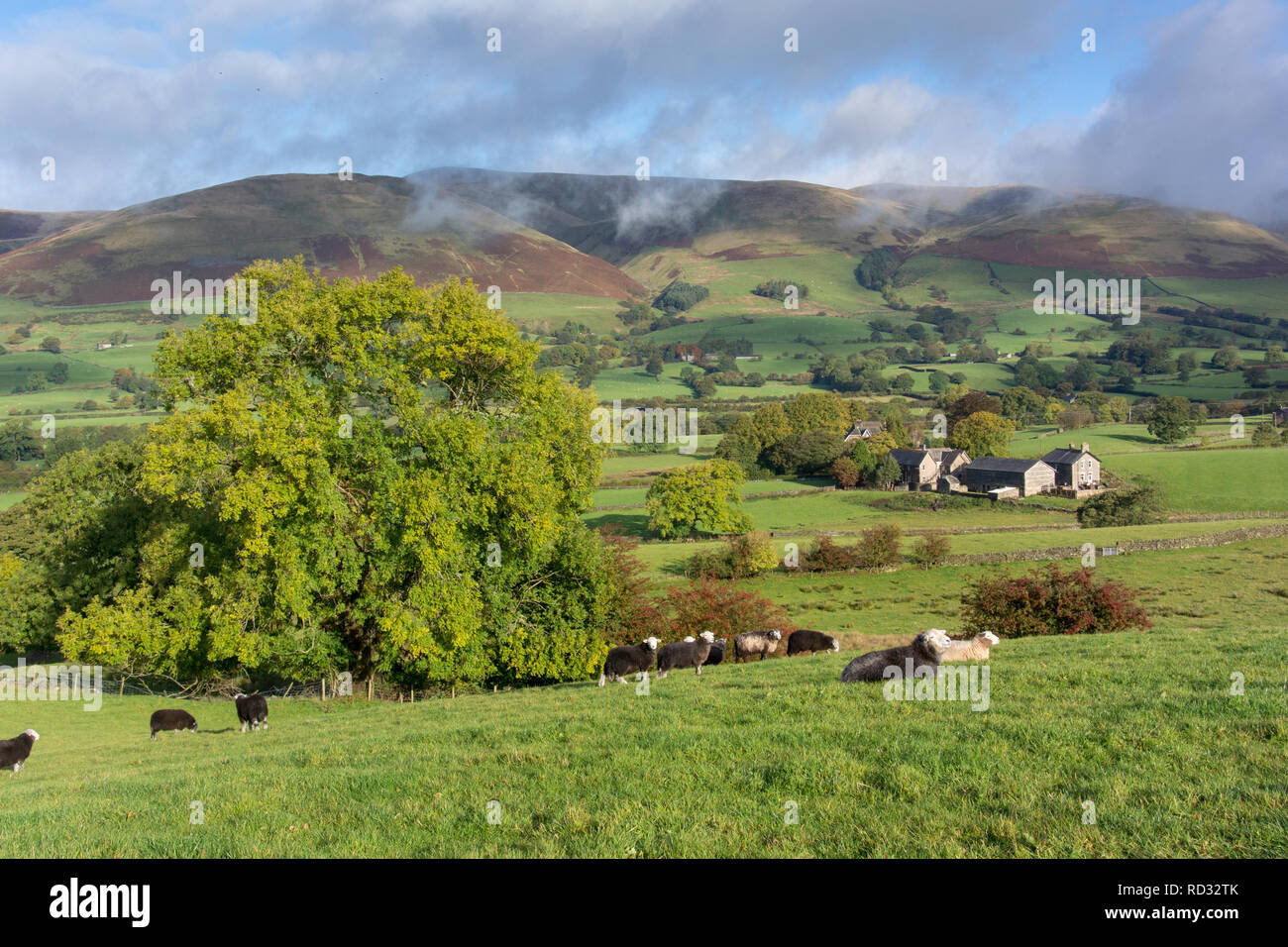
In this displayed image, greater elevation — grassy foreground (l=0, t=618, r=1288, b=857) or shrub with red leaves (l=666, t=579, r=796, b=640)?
grassy foreground (l=0, t=618, r=1288, b=857)

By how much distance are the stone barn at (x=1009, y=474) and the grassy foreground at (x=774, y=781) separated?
10251 cm

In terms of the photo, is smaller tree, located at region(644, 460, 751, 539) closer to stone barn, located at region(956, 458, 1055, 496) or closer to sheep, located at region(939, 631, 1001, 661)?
stone barn, located at region(956, 458, 1055, 496)

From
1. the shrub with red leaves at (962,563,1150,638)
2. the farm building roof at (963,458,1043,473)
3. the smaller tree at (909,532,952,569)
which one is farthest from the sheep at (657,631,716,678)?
the farm building roof at (963,458,1043,473)

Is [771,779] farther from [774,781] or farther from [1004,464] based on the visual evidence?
[1004,464]

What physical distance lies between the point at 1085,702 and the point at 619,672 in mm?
13421

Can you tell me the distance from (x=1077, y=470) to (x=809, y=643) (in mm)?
96945

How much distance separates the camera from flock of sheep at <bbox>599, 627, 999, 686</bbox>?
52.0ft

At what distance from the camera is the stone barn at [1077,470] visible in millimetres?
109812

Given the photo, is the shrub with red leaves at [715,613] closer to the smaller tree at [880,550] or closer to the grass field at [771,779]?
the grass field at [771,779]

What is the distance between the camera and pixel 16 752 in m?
17.9

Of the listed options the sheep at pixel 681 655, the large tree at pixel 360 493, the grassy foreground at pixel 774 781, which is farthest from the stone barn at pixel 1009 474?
the grassy foreground at pixel 774 781

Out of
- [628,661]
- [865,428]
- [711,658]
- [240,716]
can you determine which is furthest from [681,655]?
[865,428]

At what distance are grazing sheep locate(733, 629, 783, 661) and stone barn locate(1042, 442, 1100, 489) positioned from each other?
96734 mm
